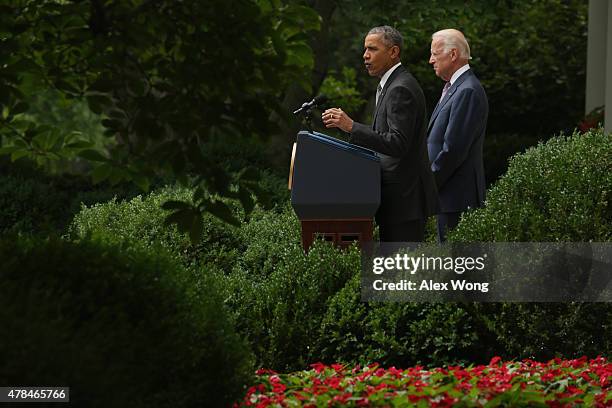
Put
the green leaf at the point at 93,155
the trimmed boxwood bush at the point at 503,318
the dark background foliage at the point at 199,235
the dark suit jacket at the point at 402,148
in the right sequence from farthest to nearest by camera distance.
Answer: the dark suit jacket at the point at 402,148
the trimmed boxwood bush at the point at 503,318
the green leaf at the point at 93,155
the dark background foliage at the point at 199,235

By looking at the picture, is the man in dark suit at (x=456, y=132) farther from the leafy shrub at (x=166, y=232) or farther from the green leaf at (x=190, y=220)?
the green leaf at (x=190, y=220)

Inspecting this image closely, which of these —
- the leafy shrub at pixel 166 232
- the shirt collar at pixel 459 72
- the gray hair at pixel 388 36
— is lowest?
the leafy shrub at pixel 166 232

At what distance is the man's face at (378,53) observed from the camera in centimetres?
799

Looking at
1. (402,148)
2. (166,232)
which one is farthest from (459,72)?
(166,232)

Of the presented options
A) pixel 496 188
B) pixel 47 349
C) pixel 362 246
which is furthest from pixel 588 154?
pixel 47 349

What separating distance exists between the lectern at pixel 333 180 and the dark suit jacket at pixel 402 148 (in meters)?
0.16

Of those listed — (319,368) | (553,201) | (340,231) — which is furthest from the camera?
(340,231)

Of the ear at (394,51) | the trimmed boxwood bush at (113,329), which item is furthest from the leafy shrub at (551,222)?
the trimmed boxwood bush at (113,329)

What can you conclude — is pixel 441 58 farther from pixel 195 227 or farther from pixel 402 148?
pixel 195 227

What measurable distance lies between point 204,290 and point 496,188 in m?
3.25

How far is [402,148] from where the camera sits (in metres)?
7.93

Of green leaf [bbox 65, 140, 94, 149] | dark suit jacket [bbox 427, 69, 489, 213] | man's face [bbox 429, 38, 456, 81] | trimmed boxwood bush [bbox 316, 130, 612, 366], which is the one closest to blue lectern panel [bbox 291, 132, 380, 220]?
trimmed boxwood bush [bbox 316, 130, 612, 366]

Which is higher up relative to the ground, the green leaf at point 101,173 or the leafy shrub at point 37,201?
the leafy shrub at point 37,201

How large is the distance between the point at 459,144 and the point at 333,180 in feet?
4.93
